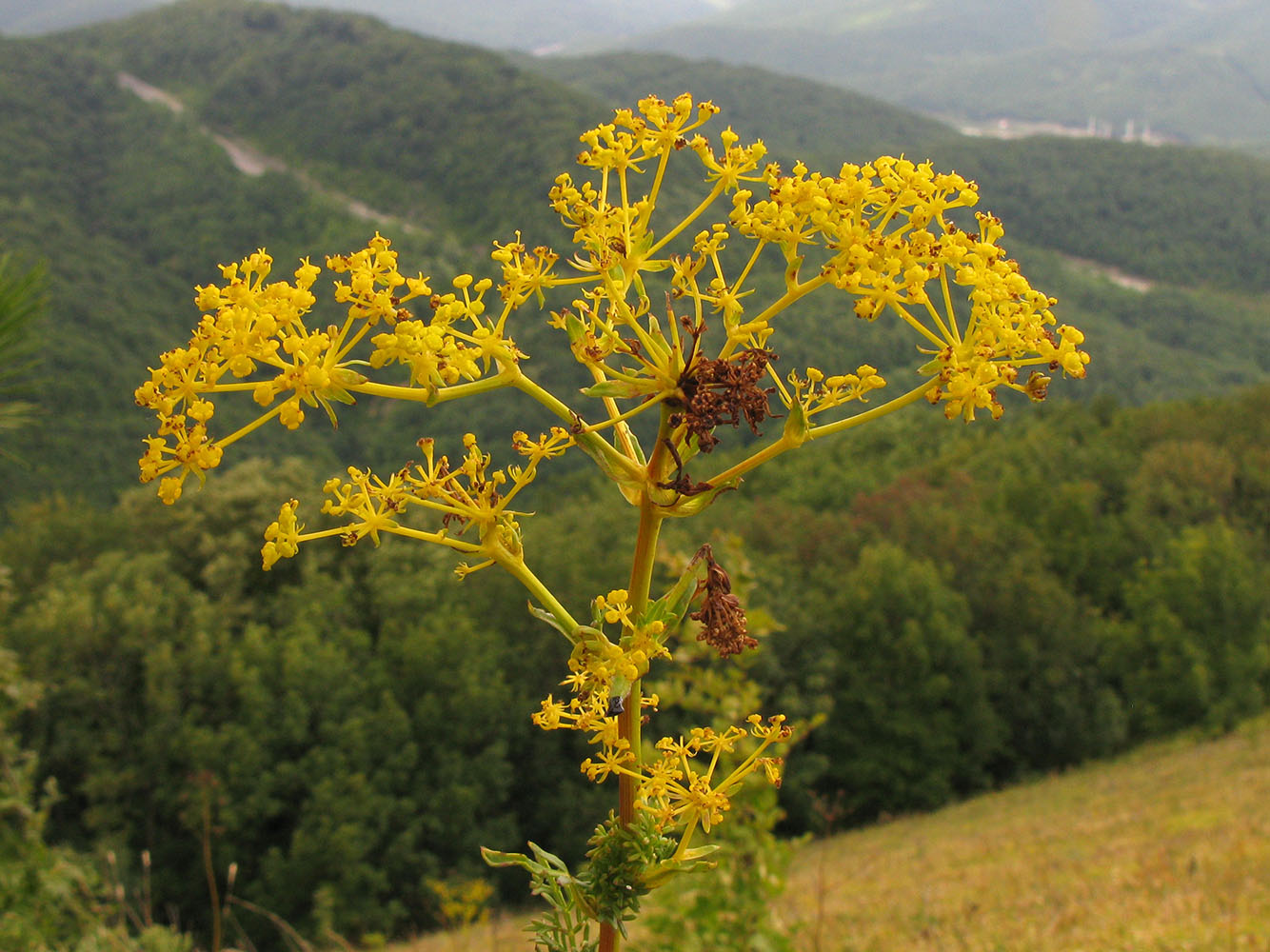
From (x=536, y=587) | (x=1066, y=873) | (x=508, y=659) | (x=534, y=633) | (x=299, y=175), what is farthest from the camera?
(x=299, y=175)

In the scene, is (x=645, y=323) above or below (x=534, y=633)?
above

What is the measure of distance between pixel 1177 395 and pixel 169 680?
117 meters

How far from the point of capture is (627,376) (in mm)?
1786

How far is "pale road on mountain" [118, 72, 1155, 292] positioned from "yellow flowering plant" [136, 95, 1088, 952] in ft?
504

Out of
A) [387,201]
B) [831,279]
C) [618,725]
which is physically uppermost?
[831,279]

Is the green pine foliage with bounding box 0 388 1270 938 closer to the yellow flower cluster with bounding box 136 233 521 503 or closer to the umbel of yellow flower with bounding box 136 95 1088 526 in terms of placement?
the yellow flower cluster with bounding box 136 233 521 503

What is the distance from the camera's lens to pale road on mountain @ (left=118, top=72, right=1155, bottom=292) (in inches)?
6065

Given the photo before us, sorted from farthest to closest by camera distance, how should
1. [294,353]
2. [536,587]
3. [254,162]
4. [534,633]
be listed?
[254,162]
[534,633]
[536,587]
[294,353]

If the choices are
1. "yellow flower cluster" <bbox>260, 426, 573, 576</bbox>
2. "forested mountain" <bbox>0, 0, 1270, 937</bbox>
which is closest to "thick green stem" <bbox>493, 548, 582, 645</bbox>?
"yellow flower cluster" <bbox>260, 426, 573, 576</bbox>

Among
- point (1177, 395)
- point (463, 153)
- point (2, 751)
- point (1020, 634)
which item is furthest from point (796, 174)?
point (463, 153)

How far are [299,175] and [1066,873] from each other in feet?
595

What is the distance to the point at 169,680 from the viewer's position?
31906 mm

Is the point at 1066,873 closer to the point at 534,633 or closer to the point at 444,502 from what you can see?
the point at 444,502

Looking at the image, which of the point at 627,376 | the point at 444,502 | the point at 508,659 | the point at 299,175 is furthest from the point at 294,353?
the point at 299,175
